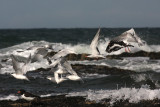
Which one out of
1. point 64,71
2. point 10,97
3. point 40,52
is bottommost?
point 10,97

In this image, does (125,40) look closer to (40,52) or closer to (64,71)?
(64,71)

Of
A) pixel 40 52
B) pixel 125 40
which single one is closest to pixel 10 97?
pixel 40 52

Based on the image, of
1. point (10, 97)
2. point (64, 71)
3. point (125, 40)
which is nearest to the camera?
point (10, 97)

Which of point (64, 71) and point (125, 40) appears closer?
point (125, 40)

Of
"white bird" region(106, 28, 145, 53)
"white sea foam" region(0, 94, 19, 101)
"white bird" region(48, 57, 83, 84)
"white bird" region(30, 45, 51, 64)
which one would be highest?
"white bird" region(106, 28, 145, 53)

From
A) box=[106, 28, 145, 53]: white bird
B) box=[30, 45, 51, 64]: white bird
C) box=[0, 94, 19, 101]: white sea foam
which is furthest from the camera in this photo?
box=[30, 45, 51, 64]: white bird

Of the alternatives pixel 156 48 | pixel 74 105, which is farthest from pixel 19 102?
pixel 156 48

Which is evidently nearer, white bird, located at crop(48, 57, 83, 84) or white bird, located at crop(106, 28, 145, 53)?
white bird, located at crop(106, 28, 145, 53)

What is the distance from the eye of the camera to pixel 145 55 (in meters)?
24.1

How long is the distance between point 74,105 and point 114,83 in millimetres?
4914

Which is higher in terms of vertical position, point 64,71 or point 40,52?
point 40,52

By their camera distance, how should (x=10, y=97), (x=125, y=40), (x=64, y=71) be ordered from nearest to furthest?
1. (x=10, y=97)
2. (x=125, y=40)
3. (x=64, y=71)

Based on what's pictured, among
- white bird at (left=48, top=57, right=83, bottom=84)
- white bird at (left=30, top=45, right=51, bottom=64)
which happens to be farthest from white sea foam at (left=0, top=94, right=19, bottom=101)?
white bird at (left=30, top=45, right=51, bottom=64)

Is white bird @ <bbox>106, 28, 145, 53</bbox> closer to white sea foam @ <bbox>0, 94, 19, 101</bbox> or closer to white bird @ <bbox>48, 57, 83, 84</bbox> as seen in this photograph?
white bird @ <bbox>48, 57, 83, 84</bbox>
